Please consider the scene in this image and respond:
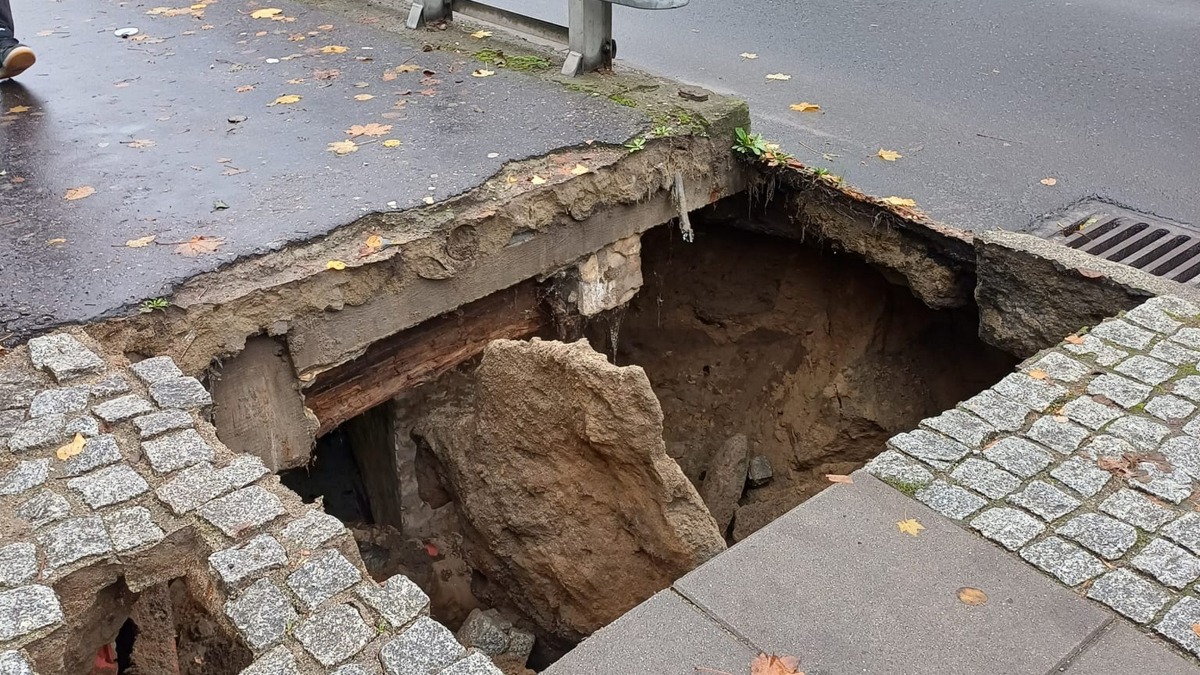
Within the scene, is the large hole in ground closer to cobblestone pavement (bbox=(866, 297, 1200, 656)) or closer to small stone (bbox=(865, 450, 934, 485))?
cobblestone pavement (bbox=(866, 297, 1200, 656))

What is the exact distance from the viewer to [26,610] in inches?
93.9

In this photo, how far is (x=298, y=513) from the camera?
8.96 feet

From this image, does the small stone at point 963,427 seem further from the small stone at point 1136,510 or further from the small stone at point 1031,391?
the small stone at point 1136,510

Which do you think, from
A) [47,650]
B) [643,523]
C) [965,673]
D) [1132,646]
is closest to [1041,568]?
[1132,646]

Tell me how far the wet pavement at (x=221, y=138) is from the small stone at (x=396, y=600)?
1670mm

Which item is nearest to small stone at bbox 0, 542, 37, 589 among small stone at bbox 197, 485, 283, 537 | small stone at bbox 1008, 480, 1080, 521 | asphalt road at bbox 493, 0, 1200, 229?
small stone at bbox 197, 485, 283, 537

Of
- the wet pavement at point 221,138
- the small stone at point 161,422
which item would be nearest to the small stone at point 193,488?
the small stone at point 161,422

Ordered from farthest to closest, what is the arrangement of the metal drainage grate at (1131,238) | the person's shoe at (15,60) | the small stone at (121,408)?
the person's shoe at (15,60) → the metal drainage grate at (1131,238) → the small stone at (121,408)

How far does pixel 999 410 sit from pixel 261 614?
2381 mm

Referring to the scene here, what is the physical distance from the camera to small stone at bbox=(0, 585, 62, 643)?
234 cm

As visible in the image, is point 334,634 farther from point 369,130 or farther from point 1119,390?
point 369,130

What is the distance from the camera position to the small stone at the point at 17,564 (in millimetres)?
2467

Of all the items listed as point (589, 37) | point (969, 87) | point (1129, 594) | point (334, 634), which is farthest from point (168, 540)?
point (969, 87)

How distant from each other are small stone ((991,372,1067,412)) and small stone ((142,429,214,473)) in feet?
8.53
